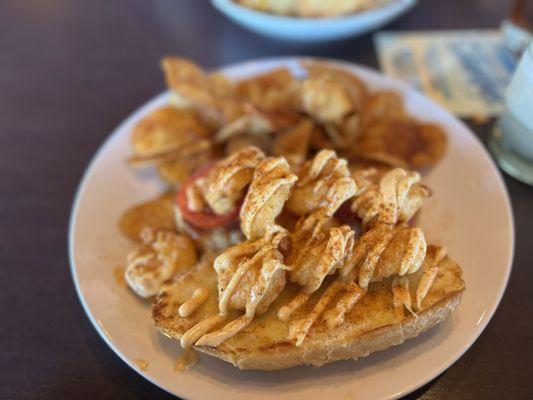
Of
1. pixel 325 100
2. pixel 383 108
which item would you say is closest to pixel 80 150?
pixel 325 100

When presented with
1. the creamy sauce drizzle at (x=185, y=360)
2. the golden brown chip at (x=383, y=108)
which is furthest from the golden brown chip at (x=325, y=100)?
the creamy sauce drizzle at (x=185, y=360)

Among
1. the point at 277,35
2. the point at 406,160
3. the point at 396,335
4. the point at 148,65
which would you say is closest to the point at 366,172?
the point at 406,160

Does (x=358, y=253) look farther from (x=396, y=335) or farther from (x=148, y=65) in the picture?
(x=148, y=65)

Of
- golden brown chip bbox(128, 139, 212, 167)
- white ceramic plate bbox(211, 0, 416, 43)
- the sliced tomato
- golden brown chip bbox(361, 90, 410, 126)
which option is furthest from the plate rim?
Answer: the sliced tomato

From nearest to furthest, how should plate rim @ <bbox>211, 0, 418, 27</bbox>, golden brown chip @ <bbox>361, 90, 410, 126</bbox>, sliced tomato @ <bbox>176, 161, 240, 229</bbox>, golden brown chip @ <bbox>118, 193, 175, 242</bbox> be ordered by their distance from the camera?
sliced tomato @ <bbox>176, 161, 240, 229</bbox>
golden brown chip @ <bbox>118, 193, 175, 242</bbox>
golden brown chip @ <bbox>361, 90, 410, 126</bbox>
plate rim @ <bbox>211, 0, 418, 27</bbox>

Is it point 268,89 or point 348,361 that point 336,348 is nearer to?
point 348,361

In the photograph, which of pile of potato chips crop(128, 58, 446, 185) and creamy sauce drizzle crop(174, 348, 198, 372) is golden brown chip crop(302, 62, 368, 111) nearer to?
pile of potato chips crop(128, 58, 446, 185)

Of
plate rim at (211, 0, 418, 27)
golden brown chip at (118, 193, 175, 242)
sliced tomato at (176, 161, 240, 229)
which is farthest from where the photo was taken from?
plate rim at (211, 0, 418, 27)
